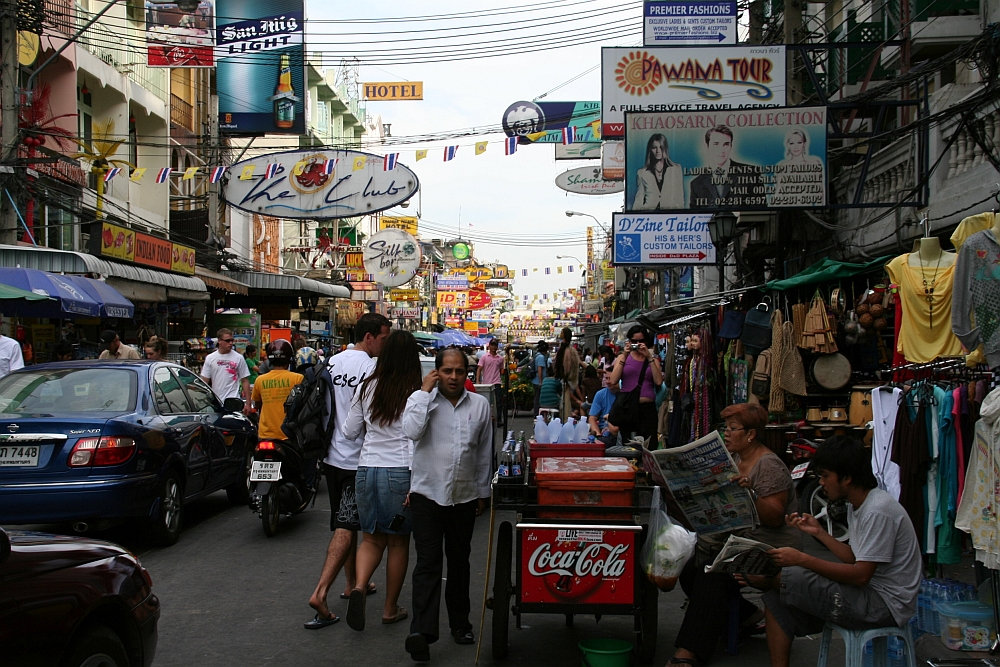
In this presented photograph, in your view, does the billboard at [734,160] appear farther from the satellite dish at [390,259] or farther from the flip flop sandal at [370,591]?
the satellite dish at [390,259]

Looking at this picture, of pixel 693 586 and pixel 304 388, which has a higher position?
pixel 304 388

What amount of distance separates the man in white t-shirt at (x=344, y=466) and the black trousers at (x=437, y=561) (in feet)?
2.63

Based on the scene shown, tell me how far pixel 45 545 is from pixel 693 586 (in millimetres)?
3486

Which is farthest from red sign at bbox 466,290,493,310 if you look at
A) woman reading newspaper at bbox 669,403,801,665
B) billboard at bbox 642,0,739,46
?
woman reading newspaper at bbox 669,403,801,665

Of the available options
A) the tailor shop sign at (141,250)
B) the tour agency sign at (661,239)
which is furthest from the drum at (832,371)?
the tailor shop sign at (141,250)

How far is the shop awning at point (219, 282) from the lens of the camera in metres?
22.2

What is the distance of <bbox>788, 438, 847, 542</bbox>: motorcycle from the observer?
285 inches

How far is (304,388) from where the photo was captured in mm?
7152

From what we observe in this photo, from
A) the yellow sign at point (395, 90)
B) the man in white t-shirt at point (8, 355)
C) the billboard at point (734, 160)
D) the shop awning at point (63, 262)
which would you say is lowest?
the man in white t-shirt at point (8, 355)

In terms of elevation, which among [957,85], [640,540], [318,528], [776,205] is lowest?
[318,528]

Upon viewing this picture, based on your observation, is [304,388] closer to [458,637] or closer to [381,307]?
[458,637]

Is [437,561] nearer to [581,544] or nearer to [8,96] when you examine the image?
[581,544]

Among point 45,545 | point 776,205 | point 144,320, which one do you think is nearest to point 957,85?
point 776,205

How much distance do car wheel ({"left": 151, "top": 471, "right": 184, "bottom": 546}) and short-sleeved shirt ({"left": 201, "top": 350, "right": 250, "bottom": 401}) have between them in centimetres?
468
